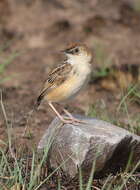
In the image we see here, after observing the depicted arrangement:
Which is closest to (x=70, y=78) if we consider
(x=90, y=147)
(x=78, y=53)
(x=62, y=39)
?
(x=78, y=53)

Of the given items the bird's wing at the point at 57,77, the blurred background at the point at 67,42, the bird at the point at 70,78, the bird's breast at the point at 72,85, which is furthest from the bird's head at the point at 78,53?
the blurred background at the point at 67,42

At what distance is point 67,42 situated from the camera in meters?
12.6

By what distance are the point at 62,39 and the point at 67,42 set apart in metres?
0.25

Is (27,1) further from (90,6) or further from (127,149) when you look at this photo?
(127,149)

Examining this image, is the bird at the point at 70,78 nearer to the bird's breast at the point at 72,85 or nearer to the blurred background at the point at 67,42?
the bird's breast at the point at 72,85

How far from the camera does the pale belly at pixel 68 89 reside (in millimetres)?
6672

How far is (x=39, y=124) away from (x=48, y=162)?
7.22 ft

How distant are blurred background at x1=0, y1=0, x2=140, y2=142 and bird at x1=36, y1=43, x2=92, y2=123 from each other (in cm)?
222

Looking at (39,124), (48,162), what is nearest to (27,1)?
(39,124)

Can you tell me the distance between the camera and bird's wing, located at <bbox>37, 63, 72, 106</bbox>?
6832mm

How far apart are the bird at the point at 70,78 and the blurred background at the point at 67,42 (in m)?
2.22

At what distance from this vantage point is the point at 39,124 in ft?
28.0

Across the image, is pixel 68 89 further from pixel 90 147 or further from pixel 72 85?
pixel 90 147

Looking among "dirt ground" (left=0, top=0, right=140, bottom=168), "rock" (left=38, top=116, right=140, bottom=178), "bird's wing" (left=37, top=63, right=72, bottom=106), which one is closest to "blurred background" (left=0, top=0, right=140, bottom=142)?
"dirt ground" (left=0, top=0, right=140, bottom=168)
